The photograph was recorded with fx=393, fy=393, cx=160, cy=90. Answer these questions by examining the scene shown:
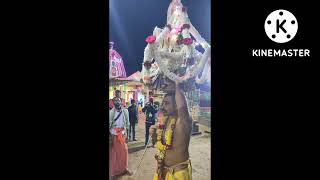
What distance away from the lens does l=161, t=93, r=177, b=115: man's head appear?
395 centimetres

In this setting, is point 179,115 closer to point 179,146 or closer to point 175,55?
point 179,146

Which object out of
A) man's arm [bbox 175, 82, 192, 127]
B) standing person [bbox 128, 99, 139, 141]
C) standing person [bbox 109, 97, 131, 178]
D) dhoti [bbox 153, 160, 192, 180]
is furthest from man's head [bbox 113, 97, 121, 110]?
dhoti [bbox 153, 160, 192, 180]

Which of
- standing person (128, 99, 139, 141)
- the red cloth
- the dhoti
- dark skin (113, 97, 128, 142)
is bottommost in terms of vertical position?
the dhoti

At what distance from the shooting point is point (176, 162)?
3.94 m

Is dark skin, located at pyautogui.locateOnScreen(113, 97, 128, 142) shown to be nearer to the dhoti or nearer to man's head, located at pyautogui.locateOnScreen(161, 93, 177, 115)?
man's head, located at pyautogui.locateOnScreen(161, 93, 177, 115)

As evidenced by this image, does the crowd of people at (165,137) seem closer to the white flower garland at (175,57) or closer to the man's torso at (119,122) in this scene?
the man's torso at (119,122)

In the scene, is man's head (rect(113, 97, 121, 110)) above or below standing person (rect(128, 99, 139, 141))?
above

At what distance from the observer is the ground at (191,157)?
394 centimetres

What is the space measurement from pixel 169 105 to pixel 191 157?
567 millimetres

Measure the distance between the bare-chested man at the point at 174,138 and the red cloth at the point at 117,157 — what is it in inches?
12.8

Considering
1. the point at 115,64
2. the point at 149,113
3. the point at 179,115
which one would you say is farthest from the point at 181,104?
the point at 115,64

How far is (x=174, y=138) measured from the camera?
394cm
